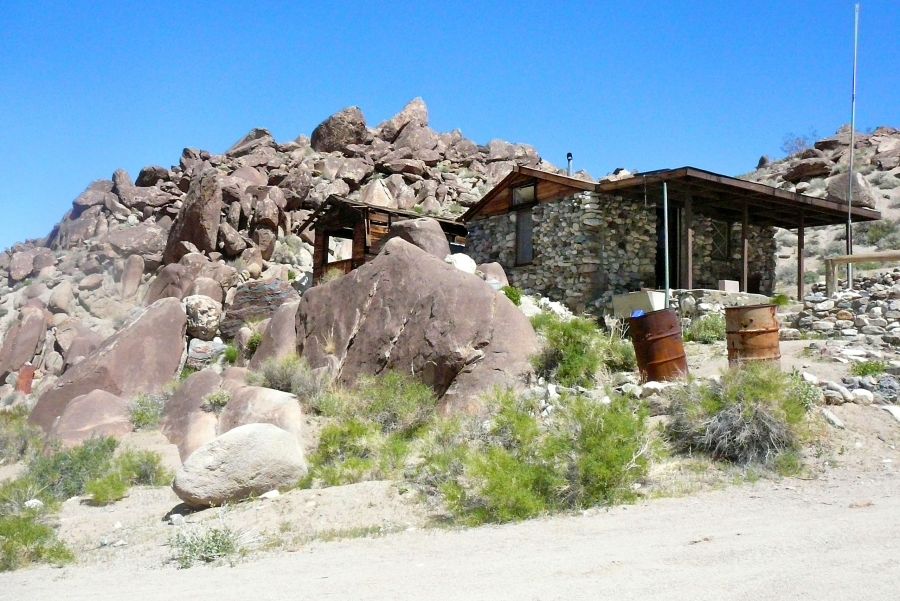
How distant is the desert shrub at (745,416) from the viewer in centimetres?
802

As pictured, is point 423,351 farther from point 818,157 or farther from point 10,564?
point 818,157

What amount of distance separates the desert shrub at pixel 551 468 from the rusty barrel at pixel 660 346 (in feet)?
5.99

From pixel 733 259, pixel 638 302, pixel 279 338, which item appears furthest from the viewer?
pixel 733 259

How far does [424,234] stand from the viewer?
21.4 meters

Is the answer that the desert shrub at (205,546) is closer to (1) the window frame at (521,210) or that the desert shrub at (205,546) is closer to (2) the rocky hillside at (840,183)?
(1) the window frame at (521,210)

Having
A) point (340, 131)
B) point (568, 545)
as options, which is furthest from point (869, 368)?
point (340, 131)

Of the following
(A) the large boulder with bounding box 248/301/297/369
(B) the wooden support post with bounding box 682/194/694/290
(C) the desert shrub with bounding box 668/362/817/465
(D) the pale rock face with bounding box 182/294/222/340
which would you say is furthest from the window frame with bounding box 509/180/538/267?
(C) the desert shrub with bounding box 668/362/817/465

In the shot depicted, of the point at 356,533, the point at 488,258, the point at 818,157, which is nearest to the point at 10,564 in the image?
the point at 356,533

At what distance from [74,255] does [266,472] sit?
104ft

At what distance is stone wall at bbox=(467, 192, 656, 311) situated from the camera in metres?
18.8

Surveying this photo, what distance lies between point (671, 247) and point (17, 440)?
1632cm

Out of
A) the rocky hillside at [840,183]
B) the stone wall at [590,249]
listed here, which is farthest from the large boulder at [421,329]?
the rocky hillside at [840,183]

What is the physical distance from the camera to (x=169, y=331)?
57.6 ft

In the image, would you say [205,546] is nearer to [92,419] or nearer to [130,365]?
[92,419]
